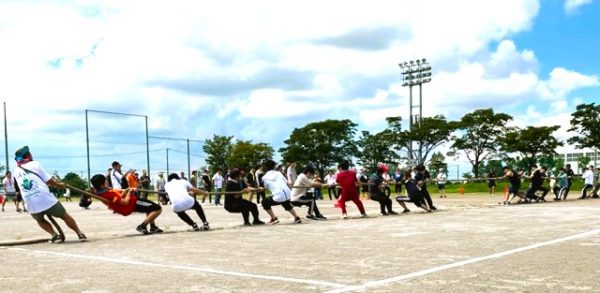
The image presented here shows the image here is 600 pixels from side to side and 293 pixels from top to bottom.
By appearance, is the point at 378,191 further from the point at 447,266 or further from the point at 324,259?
the point at 447,266

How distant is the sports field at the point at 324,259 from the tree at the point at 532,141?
46.4 meters

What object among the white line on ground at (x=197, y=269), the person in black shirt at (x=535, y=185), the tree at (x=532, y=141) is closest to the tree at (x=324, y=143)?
the tree at (x=532, y=141)

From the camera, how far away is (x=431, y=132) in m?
63.0

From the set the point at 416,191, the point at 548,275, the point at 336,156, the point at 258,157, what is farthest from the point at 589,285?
the point at 258,157

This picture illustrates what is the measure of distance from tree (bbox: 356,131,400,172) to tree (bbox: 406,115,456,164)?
122 inches

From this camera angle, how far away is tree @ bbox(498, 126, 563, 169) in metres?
57.9

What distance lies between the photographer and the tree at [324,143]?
230ft

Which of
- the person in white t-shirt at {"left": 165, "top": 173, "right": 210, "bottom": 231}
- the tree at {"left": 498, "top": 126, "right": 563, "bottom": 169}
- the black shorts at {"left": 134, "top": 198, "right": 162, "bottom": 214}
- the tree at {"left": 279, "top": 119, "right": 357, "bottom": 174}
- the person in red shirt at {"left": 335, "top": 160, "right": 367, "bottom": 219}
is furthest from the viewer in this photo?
the tree at {"left": 279, "top": 119, "right": 357, "bottom": 174}

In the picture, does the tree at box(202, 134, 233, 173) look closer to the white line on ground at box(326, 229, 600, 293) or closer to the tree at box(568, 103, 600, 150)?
the tree at box(568, 103, 600, 150)

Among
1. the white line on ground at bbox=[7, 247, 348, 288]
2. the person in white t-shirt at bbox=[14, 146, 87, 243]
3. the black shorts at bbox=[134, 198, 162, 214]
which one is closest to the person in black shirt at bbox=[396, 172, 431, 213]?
the black shorts at bbox=[134, 198, 162, 214]

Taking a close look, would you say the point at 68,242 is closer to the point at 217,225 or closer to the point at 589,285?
the point at 217,225

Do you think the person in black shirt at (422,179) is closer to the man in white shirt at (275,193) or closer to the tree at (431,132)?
the man in white shirt at (275,193)

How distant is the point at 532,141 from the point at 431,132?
972cm

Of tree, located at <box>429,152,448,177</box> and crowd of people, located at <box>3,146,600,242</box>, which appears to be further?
tree, located at <box>429,152,448,177</box>
